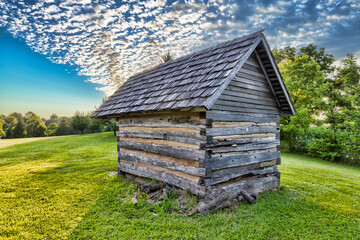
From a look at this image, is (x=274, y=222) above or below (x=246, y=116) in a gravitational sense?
below

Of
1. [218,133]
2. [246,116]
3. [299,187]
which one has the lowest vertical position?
[299,187]

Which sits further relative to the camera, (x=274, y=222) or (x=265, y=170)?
(x=265, y=170)

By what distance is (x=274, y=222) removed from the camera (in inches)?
191

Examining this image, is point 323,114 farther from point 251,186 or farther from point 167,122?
point 167,122

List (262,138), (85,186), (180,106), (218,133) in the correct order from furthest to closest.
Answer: (85,186), (262,138), (218,133), (180,106)

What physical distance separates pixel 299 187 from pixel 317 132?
13484 millimetres

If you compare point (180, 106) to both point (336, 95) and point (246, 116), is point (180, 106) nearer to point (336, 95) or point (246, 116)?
point (246, 116)

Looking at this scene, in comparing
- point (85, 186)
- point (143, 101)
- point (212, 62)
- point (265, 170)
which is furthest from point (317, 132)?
point (85, 186)

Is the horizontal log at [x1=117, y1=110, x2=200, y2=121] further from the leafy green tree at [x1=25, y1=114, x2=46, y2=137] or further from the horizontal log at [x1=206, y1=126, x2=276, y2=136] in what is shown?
the leafy green tree at [x1=25, y1=114, x2=46, y2=137]

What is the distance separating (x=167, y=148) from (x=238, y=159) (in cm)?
224

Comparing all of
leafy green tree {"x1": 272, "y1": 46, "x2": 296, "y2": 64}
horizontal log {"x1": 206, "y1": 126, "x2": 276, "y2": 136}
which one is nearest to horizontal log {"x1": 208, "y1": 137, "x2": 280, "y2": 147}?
horizontal log {"x1": 206, "y1": 126, "x2": 276, "y2": 136}

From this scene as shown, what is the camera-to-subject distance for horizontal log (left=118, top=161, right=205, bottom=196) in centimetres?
543

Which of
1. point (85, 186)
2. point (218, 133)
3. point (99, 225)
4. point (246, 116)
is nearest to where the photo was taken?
point (99, 225)

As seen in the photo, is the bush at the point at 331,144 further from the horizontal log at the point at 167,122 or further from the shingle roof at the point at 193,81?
the horizontal log at the point at 167,122
